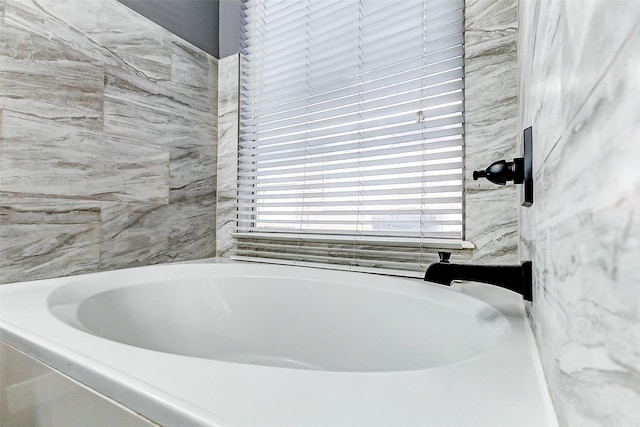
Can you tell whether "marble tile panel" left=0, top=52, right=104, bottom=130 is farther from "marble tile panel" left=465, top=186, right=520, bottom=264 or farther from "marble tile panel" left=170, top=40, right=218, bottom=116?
"marble tile panel" left=465, top=186, right=520, bottom=264

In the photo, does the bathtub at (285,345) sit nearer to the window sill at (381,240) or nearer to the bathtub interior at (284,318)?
the bathtub interior at (284,318)

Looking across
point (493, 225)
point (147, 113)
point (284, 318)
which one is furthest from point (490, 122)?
point (147, 113)

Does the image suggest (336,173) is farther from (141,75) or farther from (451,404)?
(451,404)

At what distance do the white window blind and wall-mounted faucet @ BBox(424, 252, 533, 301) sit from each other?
401 millimetres

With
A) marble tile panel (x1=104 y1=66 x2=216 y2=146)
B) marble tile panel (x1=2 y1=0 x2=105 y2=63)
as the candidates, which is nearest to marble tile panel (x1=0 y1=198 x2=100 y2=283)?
marble tile panel (x1=104 y1=66 x2=216 y2=146)

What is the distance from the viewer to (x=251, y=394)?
0.39 m

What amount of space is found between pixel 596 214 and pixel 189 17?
1971mm

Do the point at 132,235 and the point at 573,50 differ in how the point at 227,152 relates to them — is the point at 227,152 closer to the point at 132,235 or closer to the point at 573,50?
the point at 132,235

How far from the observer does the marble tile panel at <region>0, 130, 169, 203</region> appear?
1.13m

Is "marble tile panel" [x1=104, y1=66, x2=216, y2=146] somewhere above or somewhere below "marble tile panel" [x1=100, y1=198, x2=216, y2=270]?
above

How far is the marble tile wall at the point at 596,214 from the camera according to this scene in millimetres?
157

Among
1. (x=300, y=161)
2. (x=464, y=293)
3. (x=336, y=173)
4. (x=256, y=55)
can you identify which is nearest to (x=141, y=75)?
(x=256, y=55)

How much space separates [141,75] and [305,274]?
107 centimetres

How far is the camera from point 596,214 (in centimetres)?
21
